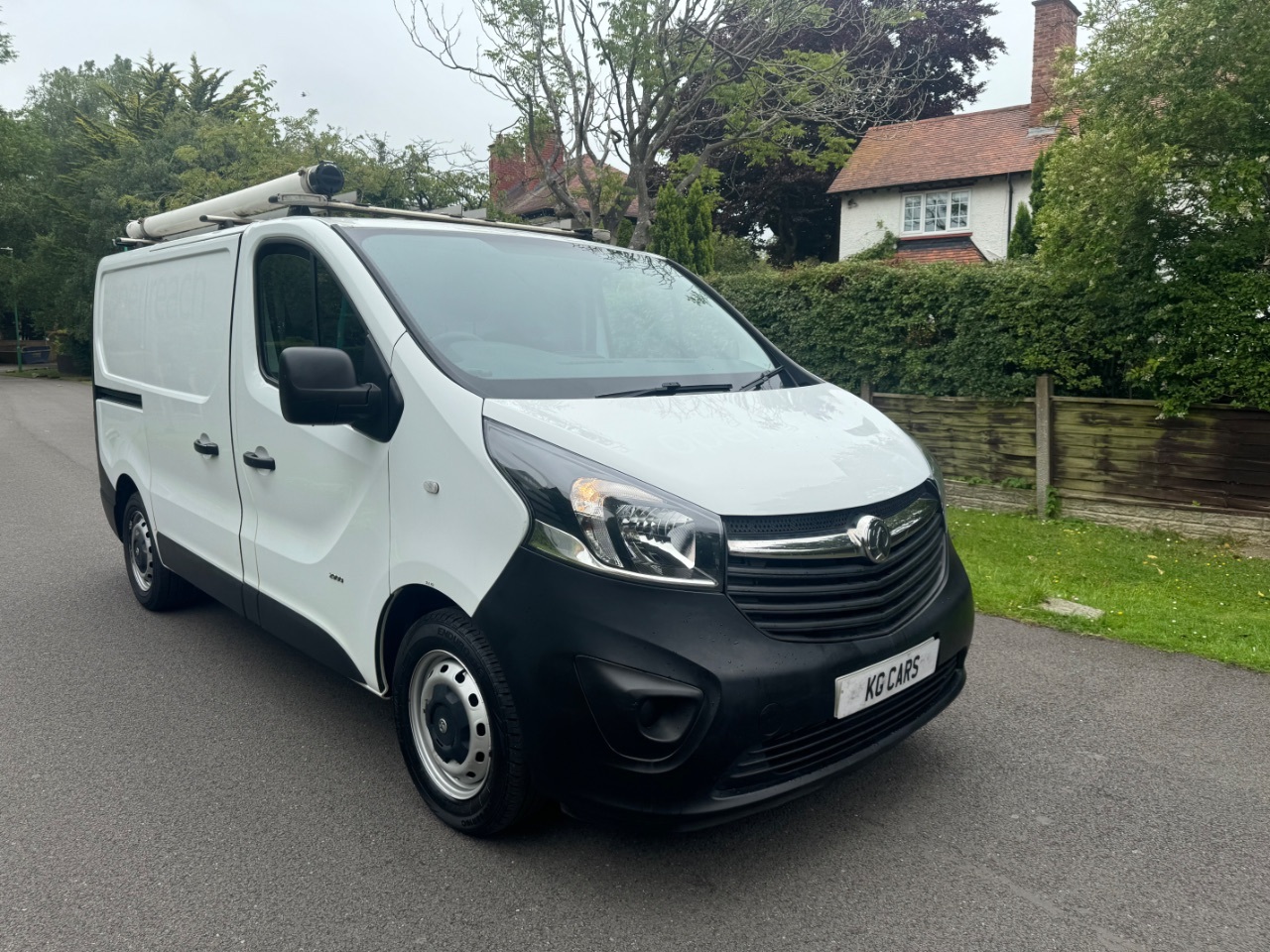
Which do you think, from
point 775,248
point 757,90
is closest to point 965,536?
point 757,90

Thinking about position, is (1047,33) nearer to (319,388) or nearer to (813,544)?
(813,544)

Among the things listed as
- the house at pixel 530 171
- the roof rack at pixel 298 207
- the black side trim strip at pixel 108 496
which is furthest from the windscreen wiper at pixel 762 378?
the house at pixel 530 171

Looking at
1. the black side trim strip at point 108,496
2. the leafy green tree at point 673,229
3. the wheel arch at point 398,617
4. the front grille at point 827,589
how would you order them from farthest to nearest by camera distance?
1. the leafy green tree at point 673,229
2. the black side trim strip at point 108,496
3. the wheel arch at point 398,617
4. the front grille at point 827,589

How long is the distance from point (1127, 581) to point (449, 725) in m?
5.75

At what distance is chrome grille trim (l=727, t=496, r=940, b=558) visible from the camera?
2.72 meters

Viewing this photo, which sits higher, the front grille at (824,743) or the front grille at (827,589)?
the front grille at (827,589)

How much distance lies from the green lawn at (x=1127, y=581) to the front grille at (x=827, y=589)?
2.97 m

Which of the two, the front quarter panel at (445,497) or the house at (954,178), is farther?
the house at (954,178)

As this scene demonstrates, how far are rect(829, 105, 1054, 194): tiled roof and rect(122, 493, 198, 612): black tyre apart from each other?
24181 mm

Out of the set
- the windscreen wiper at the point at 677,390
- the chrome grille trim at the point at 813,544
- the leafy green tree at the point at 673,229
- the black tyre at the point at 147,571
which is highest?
the leafy green tree at the point at 673,229

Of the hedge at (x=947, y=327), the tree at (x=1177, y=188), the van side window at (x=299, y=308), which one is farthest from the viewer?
the hedge at (x=947, y=327)

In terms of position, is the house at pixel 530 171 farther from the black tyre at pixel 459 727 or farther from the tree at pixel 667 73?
the black tyre at pixel 459 727

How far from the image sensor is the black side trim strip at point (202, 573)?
4.39 meters

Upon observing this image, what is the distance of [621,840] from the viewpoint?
3203mm
